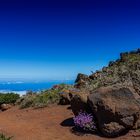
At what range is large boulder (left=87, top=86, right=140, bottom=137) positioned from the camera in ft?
Result: 40.8

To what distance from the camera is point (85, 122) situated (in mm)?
13258

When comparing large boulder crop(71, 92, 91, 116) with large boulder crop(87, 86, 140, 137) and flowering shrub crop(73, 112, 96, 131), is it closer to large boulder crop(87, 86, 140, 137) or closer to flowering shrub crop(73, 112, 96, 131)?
flowering shrub crop(73, 112, 96, 131)

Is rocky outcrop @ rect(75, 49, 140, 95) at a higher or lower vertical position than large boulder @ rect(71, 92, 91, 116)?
higher

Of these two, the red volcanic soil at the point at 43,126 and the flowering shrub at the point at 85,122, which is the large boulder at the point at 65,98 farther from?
the flowering shrub at the point at 85,122

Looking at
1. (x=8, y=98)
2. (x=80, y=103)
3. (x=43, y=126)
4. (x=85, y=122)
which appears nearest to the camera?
(x=85, y=122)

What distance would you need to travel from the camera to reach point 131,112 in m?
12.4

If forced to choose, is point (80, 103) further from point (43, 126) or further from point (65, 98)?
point (65, 98)

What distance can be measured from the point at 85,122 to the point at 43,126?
255cm

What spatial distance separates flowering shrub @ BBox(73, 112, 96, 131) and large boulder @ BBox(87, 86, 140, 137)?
0.98 ft

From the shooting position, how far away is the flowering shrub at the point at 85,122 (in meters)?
13.2

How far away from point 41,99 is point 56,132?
8215 millimetres

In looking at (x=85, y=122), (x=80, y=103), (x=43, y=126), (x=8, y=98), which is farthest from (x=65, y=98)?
(x=8, y=98)

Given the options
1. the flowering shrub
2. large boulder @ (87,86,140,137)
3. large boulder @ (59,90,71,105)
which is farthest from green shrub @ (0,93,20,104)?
large boulder @ (87,86,140,137)

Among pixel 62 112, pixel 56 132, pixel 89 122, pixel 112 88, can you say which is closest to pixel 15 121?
pixel 62 112
